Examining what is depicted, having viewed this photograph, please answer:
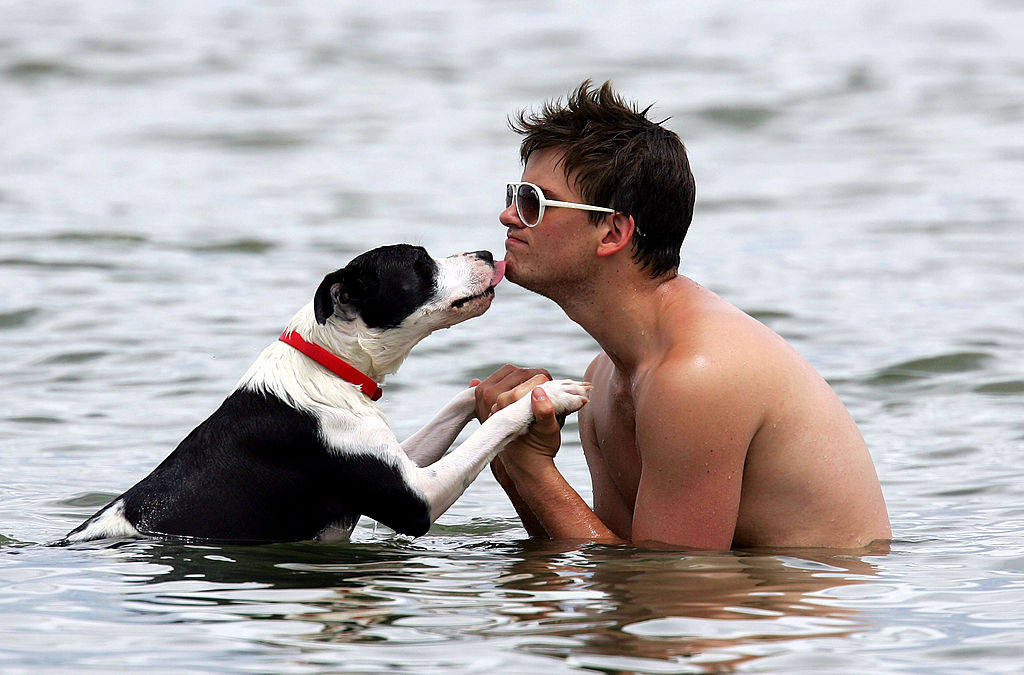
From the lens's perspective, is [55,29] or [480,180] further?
[55,29]

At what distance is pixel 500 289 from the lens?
13875mm

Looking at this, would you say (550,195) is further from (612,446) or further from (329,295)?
(612,446)

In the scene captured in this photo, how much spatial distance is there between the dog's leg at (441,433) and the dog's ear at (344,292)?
0.74 m

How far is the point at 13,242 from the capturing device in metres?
14.6

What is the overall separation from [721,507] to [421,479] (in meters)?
1.23

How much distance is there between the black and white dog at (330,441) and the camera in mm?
6215

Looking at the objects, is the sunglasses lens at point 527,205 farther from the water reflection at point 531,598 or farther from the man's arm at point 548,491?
Result: the water reflection at point 531,598

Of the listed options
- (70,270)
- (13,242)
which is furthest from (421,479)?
(13,242)

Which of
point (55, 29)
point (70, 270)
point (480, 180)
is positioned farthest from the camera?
point (55, 29)

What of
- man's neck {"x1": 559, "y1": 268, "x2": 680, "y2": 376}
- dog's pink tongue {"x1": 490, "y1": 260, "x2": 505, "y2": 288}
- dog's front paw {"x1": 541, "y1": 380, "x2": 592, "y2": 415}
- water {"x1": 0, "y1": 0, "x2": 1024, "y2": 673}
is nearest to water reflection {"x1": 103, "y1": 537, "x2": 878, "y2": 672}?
water {"x1": 0, "y1": 0, "x2": 1024, "y2": 673}

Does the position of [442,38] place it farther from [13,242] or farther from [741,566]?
[741,566]

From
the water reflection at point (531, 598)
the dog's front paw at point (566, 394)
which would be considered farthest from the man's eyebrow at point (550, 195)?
the water reflection at point (531, 598)

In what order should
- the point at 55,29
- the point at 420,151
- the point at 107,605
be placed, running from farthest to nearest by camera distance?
1. the point at 55,29
2. the point at 420,151
3. the point at 107,605

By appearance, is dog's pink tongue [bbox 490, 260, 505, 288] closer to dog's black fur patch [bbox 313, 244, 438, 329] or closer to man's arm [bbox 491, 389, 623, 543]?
dog's black fur patch [bbox 313, 244, 438, 329]
